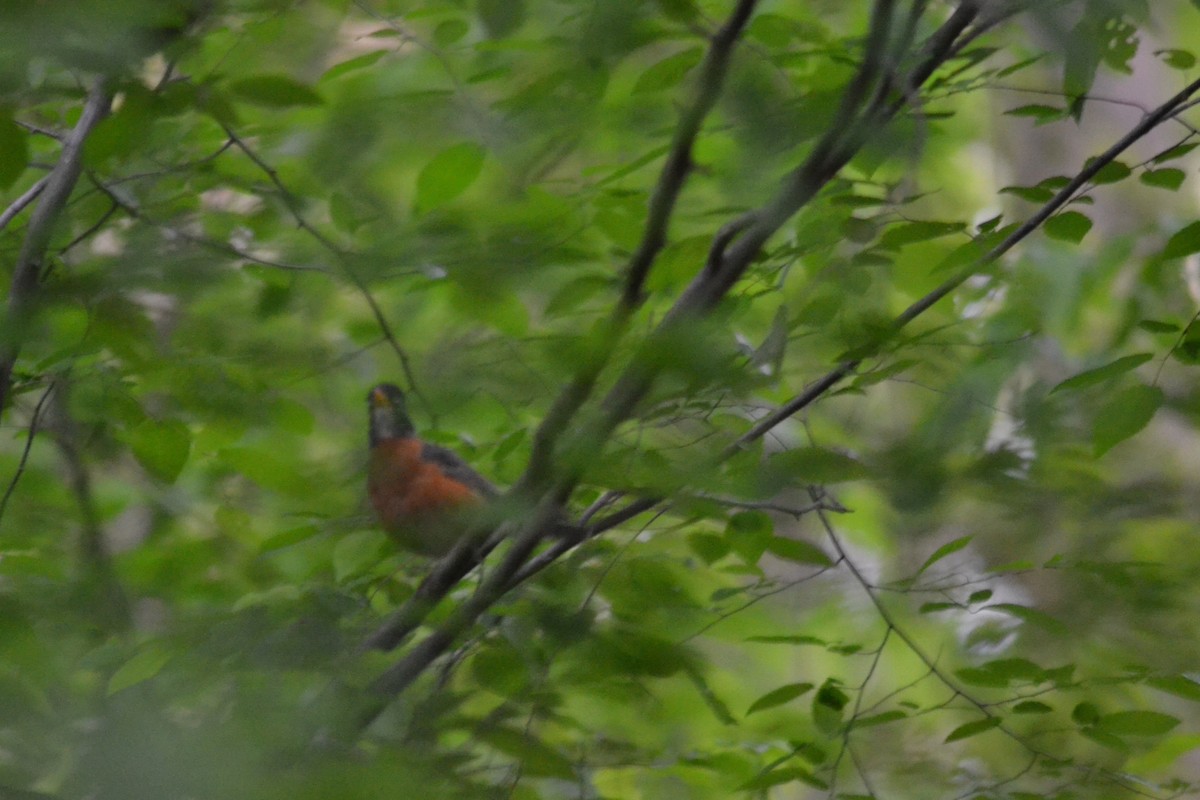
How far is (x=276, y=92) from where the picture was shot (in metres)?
1.80

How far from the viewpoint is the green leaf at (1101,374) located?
6.09 ft

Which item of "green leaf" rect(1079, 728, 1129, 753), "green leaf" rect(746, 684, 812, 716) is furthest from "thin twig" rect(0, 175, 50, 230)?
"green leaf" rect(1079, 728, 1129, 753)

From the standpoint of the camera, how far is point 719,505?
5.51ft

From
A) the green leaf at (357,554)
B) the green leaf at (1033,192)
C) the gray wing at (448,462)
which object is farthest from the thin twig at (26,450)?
the green leaf at (1033,192)

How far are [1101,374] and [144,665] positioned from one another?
65.2 inches

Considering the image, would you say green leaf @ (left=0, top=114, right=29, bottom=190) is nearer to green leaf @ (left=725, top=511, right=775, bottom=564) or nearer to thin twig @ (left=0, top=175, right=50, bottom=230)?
thin twig @ (left=0, top=175, right=50, bottom=230)

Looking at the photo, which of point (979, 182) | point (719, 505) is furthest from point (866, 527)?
point (979, 182)

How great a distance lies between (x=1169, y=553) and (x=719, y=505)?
3.32ft

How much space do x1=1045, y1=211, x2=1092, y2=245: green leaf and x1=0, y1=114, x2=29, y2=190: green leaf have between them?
6.24 ft

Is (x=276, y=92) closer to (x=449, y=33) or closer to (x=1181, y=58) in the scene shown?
(x=449, y=33)

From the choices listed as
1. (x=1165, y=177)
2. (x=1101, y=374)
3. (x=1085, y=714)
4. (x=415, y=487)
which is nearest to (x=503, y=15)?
(x=1101, y=374)

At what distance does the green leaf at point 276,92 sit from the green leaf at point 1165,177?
1.64 metres

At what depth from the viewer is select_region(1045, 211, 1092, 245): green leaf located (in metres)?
2.29

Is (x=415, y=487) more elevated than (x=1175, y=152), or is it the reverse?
(x=1175, y=152)
